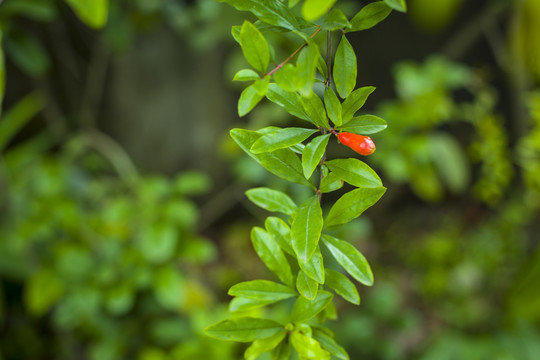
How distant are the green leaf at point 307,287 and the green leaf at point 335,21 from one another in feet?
0.55

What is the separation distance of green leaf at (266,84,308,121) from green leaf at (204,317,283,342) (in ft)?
0.52

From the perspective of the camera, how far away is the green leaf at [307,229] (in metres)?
0.27

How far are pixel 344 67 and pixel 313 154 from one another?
0.06 metres

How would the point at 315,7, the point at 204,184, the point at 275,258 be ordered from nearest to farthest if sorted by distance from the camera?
1. the point at 315,7
2. the point at 275,258
3. the point at 204,184

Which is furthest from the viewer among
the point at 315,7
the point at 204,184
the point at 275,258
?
the point at 204,184

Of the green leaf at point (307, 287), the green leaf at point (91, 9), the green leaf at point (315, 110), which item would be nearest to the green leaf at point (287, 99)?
the green leaf at point (315, 110)

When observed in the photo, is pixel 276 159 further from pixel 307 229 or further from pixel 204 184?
pixel 204 184

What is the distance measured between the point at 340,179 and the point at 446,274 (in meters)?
1.70

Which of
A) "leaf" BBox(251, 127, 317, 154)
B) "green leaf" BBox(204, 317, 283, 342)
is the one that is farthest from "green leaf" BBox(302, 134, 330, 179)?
"green leaf" BBox(204, 317, 283, 342)

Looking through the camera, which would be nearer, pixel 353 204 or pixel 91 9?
pixel 353 204

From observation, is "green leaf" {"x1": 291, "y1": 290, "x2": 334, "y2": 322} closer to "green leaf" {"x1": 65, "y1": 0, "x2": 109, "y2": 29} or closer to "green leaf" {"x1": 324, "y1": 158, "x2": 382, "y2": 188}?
"green leaf" {"x1": 324, "y1": 158, "x2": 382, "y2": 188}

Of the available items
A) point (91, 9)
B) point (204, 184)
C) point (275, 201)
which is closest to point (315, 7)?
point (275, 201)

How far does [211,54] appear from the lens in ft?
6.05

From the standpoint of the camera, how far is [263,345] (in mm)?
316
